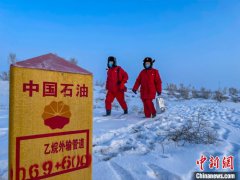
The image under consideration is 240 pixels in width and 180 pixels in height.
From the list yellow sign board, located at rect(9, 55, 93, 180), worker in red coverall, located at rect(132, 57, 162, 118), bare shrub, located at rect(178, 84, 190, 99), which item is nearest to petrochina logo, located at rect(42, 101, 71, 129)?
yellow sign board, located at rect(9, 55, 93, 180)

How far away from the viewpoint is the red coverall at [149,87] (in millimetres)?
7039

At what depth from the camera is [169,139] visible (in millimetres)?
3758

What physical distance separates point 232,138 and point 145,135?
1.27 metres

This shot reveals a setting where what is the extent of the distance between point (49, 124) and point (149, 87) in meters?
5.40

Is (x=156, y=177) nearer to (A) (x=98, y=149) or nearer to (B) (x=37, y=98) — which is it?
(A) (x=98, y=149)

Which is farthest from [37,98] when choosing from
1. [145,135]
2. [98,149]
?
[145,135]

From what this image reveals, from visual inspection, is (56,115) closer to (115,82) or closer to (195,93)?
(115,82)

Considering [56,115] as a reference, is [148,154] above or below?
below

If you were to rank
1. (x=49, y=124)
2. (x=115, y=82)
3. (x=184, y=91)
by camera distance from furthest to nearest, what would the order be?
(x=184, y=91)
(x=115, y=82)
(x=49, y=124)

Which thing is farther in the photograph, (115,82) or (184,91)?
(184,91)

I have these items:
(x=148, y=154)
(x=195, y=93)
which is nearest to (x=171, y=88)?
(x=195, y=93)

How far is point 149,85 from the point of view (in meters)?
7.08

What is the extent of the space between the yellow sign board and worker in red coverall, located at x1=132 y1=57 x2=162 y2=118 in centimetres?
503

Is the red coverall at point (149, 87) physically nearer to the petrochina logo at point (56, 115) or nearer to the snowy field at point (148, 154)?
Answer: the snowy field at point (148, 154)
